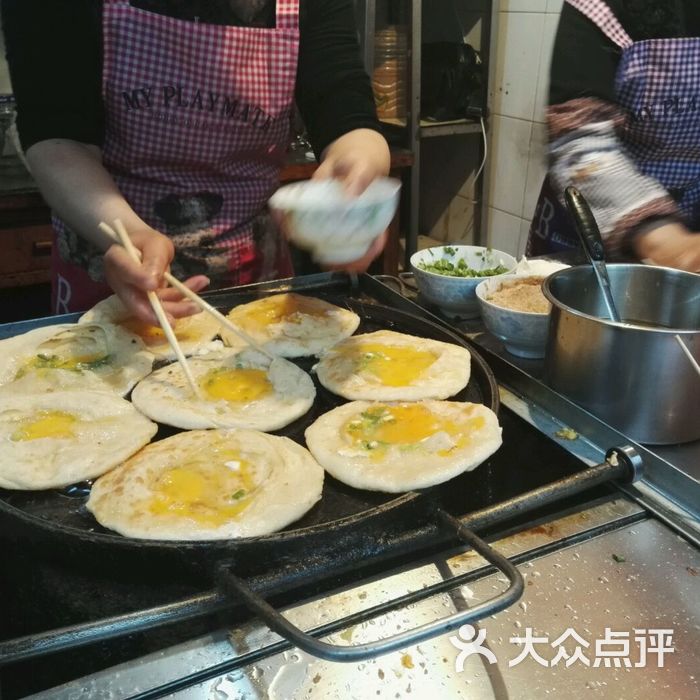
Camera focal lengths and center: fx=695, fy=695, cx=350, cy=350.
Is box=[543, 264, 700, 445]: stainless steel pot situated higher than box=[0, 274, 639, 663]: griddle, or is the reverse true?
box=[543, 264, 700, 445]: stainless steel pot

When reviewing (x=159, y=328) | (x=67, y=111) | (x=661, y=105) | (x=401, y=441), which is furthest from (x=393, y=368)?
(x=661, y=105)

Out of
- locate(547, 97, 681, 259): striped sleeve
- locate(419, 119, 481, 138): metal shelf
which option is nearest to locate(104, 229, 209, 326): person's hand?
locate(547, 97, 681, 259): striped sleeve

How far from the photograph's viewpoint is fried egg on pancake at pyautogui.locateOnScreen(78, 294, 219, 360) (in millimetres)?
1817

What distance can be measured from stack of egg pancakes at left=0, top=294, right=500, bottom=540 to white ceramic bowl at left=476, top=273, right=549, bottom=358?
0.40 ft

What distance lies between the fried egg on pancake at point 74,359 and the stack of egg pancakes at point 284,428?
49mm

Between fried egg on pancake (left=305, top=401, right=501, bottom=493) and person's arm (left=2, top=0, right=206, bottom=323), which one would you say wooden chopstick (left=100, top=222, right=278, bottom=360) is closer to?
person's arm (left=2, top=0, right=206, bottom=323)

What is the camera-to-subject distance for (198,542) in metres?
1.11

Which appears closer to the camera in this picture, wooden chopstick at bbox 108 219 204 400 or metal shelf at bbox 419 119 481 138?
wooden chopstick at bbox 108 219 204 400

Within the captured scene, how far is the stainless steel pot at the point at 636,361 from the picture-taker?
51.4 inches

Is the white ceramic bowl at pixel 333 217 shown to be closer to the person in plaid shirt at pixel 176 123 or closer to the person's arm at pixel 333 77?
the person in plaid shirt at pixel 176 123

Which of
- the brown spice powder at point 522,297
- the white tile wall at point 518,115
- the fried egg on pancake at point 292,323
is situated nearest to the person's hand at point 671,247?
the brown spice powder at point 522,297

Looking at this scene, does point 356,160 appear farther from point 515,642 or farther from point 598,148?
point 515,642

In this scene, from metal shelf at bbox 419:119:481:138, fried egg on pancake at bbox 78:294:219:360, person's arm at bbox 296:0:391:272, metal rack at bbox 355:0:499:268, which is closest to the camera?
fried egg on pancake at bbox 78:294:219:360

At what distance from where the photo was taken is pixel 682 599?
41.8 inches
